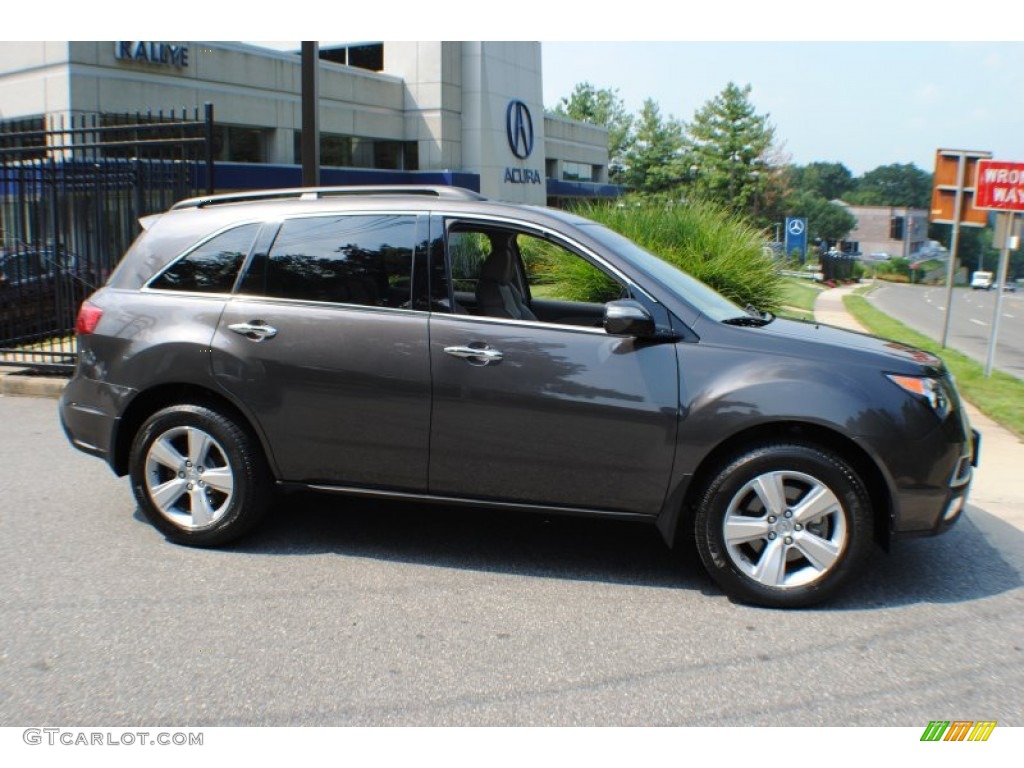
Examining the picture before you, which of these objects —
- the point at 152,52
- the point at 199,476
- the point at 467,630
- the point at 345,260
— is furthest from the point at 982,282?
the point at 467,630

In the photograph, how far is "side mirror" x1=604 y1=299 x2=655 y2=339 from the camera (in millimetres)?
4352

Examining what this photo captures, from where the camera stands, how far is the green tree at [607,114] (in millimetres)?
87375

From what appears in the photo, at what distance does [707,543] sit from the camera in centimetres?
439

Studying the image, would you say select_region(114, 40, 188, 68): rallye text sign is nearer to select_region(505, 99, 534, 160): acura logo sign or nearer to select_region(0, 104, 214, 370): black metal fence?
select_region(505, 99, 534, 160): acura logo sign

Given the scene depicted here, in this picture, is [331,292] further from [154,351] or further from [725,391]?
[725,391]

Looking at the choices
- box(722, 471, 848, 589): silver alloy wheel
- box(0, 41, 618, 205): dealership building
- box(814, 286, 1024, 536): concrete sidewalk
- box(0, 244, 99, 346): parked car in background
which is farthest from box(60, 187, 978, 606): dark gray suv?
box(0, 41, 618, 205): dealership building

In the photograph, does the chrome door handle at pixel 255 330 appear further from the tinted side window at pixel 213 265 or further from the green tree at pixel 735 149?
the green tree at pixel 735 149

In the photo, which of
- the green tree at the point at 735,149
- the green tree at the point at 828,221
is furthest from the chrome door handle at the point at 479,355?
the green tree at the point at 828,221

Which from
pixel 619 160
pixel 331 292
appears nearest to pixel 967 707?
pixel 331 292

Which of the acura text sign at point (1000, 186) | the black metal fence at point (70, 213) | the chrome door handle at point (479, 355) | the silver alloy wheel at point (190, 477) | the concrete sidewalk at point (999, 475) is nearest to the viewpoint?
the chrome door handle at point (479, 355)

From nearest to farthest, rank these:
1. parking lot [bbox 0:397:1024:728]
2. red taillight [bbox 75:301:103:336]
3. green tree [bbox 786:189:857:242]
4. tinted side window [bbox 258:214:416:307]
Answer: parking lot [bbox 0:397:1024:728], tinted side window [bbox 258:214:416:307], red taillight [bbox 75:301:103:336], green tree [bbox 786:189:857:242]

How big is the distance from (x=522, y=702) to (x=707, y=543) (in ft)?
4.30

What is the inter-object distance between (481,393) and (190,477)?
1.62 metres

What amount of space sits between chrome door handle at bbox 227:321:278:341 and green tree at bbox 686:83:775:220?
70441mm
